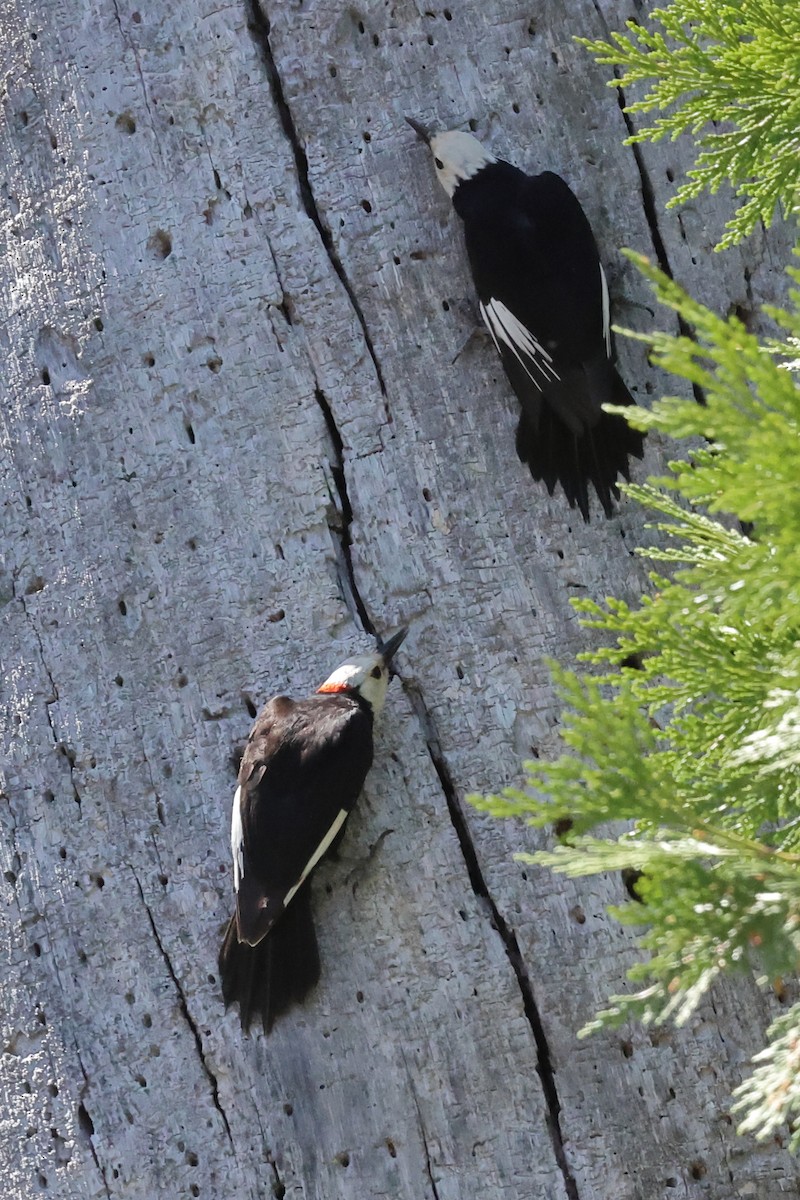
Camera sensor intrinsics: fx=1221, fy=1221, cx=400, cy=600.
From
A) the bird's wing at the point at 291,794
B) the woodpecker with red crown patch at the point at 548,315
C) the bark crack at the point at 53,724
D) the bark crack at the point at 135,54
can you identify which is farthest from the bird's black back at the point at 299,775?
the bark crack at the point at 135,54

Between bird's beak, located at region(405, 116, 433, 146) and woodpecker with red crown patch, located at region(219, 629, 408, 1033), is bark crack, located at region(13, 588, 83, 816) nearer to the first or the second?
woodpecker with red crown patch, located at region(219, 629, 408, 1033)

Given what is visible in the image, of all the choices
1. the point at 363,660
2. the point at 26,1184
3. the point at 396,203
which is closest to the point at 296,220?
the point at 396,203

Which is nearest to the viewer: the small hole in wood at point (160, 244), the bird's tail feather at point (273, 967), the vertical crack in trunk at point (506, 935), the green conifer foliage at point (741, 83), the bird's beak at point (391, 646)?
the green conifer foliage at point (741, 83)

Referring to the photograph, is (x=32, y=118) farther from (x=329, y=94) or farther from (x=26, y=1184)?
(x=26, y=1184)

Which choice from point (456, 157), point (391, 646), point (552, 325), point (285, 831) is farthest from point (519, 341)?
point (285, 831)

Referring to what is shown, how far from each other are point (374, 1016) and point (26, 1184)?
0.80m

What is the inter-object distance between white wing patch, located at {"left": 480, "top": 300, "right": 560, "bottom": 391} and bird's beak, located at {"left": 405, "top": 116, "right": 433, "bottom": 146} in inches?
15.8

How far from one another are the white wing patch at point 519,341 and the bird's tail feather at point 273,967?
116cm

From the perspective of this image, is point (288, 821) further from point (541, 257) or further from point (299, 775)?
point (541, 257)

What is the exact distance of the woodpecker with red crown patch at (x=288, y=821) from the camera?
7.66 feet

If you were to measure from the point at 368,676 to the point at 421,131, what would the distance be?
1.19 metres

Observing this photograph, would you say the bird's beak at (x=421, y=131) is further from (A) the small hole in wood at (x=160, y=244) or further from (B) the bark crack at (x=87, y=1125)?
(B) the bark crack at (x=87, y=1125)

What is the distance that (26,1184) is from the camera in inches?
96.5

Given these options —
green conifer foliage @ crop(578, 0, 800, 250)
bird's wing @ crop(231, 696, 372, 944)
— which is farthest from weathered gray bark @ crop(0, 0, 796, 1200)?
green conifer foliage @ crop(578, 0, 800, 250)
